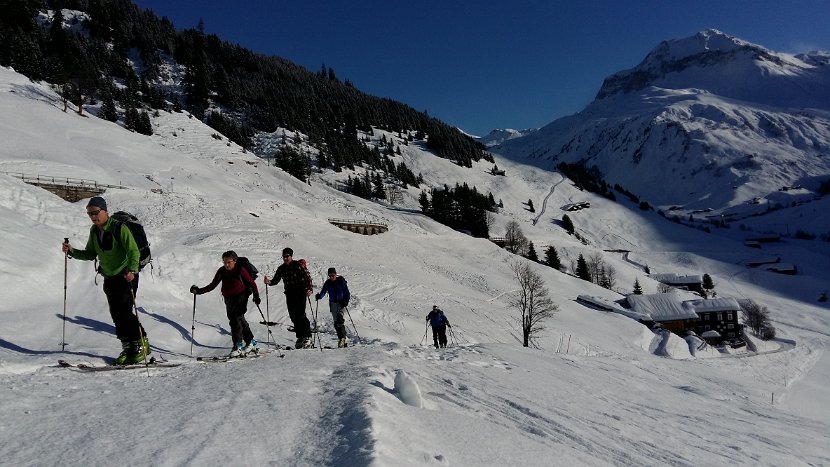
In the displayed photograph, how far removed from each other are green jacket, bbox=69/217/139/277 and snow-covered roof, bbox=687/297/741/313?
75237mm

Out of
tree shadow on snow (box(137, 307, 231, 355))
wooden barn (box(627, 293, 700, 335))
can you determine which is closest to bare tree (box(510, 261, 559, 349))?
tree shadow on snow (box(137, 307, 231, 355))

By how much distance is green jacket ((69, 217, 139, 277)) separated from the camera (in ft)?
21.6

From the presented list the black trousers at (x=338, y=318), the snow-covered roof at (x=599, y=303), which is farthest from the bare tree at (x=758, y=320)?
the black trousers at (x=338, y=318)

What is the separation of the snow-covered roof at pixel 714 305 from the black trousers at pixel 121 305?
7503cm

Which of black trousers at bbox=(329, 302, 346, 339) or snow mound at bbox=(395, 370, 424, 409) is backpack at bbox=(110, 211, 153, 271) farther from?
black trousers at bbox=(329, 302, 346, 339)

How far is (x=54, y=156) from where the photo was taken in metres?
39.6

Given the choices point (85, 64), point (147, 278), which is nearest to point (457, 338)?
point (147, 278)

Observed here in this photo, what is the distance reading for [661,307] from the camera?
207 ft

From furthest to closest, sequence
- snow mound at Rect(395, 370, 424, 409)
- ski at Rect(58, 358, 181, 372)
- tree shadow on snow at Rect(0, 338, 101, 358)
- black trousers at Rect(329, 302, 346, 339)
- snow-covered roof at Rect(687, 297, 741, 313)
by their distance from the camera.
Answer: snow-covered roof at Rect(687, 297, 741, 313) → black trousers at Rect(329, 302, 346, 339) → tree shadow on snow at Rect(0, 338, 101, 358) → ski at Rect(58, 358, 181, 372) → snow mound at Rect(395, 370, 424, 409)

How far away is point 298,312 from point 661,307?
214 ft

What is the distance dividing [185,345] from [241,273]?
340 cm

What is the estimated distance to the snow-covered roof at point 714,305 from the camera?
66.1 metres

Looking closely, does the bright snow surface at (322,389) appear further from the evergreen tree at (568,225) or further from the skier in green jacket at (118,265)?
the evergreen tree at (568,225)

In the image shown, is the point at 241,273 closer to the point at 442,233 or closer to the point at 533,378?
the point at 533,378
